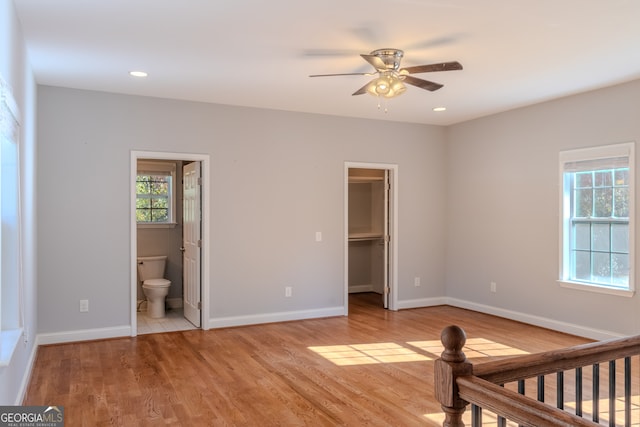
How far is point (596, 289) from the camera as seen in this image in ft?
16.8

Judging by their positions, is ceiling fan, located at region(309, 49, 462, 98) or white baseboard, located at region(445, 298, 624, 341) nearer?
ceiling fan, located at region(309, 49, 462, 98)

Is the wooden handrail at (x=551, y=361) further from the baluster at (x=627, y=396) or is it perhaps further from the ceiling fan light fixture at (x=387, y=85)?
the ceiling fan light fixture at (x=387, y=85)

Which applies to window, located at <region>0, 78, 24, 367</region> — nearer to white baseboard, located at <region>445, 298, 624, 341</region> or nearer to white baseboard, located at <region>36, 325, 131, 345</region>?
white baseboard, located at <region>36, 325, 131, 345</region>

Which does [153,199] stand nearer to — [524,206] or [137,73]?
[137,73]

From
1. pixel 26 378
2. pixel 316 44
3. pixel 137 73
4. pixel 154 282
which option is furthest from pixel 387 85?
pixel 154 282

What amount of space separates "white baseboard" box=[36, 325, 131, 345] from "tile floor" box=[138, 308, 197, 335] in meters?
0.23

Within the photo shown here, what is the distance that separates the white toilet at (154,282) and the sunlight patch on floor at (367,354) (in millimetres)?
2382

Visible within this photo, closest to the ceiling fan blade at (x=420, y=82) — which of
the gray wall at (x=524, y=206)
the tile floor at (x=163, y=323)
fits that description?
the gray wall at (x=524, y=206)

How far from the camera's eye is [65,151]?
5.00 m

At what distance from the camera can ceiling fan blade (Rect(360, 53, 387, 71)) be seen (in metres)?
3.55

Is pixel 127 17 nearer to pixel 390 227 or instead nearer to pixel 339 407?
pixel 339 407

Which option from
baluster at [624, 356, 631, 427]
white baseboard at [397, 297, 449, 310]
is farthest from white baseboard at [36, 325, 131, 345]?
baluster at [624, 356, 631, 427]

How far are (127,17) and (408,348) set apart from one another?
12.5ft

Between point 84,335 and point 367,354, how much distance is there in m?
2.93
